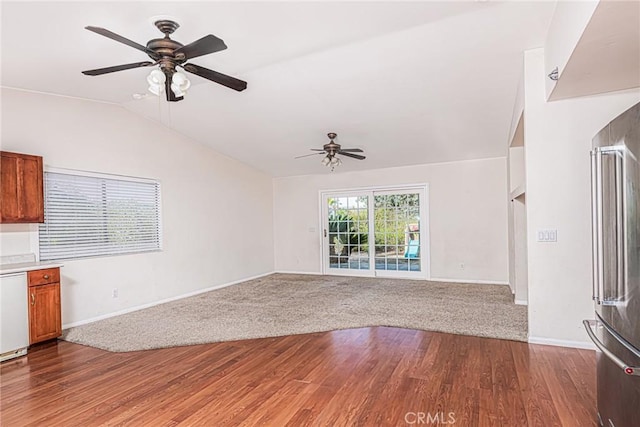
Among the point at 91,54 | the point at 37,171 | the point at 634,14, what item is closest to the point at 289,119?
the point at 91,54

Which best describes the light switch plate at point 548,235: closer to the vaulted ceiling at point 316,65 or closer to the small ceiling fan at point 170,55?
the vaulted ceiling at point 316,65

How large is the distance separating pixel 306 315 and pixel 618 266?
354 cm

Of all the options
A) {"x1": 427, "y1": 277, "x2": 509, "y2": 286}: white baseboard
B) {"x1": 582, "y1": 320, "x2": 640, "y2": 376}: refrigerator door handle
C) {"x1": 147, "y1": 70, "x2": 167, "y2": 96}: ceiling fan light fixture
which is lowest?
{"x1": 427, "y1": 277, "x2": 509, "y2": 286}: white baseboard

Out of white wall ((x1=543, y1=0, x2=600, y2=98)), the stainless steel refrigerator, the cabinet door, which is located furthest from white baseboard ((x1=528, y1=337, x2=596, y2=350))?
the cabinet door

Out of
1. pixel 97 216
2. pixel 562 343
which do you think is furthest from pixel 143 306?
pixel 562 343

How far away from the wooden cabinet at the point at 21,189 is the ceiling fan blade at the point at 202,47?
2.42 m

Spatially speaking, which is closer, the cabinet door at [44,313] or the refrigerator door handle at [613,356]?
the refrigerator door handle at [613,356]

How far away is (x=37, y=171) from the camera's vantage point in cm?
386

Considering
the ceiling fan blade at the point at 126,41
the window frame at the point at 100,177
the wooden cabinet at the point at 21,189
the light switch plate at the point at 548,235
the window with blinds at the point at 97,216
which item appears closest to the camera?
the ceiling fan blade at the point at 126,41

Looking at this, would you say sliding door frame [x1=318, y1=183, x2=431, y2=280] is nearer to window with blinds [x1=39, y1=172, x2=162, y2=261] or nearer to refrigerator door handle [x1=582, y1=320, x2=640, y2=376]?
window with blinds [x1=39, y1=172, x2=162, y2=261]

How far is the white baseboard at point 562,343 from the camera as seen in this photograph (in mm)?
3291

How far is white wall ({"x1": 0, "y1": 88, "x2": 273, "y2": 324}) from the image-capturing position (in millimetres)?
4172

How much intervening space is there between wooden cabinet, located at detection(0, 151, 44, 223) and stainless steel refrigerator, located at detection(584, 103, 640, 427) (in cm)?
484

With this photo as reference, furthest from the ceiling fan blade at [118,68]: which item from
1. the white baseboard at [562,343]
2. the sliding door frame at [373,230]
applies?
the sliding door frame at [373,230]
